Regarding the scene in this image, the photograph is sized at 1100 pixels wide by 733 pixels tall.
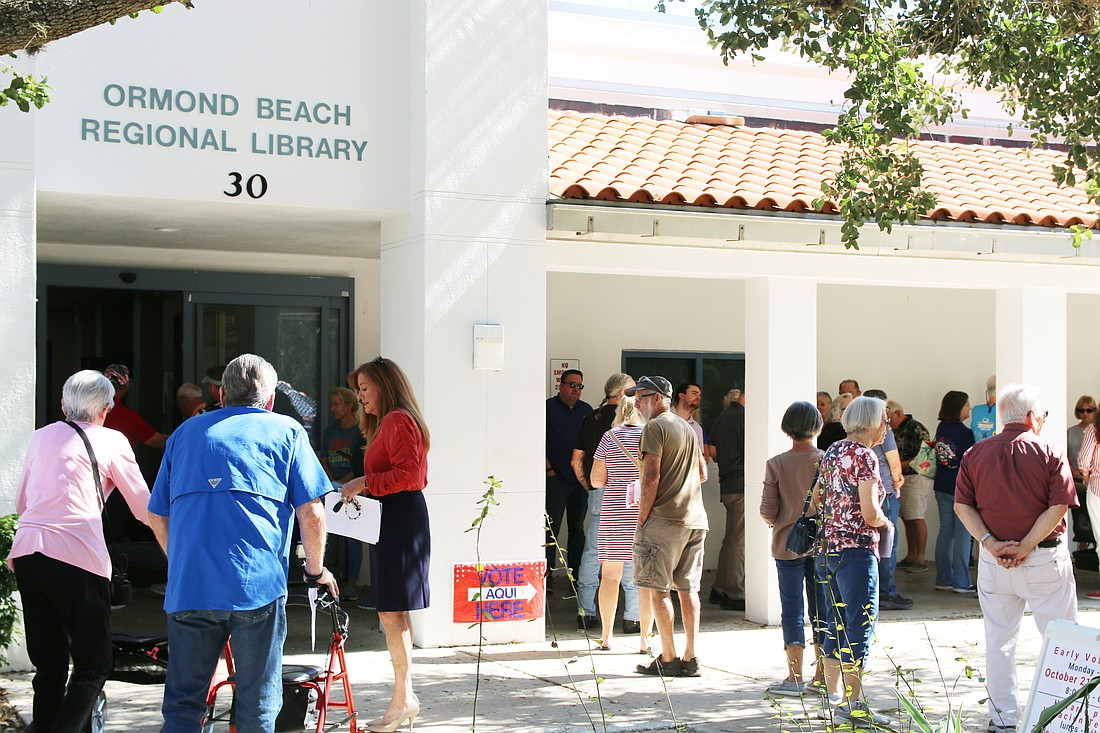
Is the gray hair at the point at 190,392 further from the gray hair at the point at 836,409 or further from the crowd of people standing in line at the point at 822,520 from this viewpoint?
the gray hair at the point at 836,409

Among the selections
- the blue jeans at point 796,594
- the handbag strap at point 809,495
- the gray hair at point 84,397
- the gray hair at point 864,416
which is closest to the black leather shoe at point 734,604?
the blue jeans at point 796,594

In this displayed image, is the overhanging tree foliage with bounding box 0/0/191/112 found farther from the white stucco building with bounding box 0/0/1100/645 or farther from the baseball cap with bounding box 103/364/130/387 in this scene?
the baseball cap with bounding box 103/364/130/387

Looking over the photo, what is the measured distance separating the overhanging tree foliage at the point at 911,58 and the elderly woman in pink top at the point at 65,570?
13.6 feet

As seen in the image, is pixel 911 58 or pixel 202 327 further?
pixel 202 327

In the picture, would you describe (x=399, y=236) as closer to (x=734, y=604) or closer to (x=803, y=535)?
(x=803, y=535)

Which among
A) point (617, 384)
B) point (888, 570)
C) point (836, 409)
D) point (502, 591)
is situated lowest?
point (888, 570)

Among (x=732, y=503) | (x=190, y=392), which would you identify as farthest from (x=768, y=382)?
(x=190, y=392)

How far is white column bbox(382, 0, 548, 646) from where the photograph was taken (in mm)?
8508

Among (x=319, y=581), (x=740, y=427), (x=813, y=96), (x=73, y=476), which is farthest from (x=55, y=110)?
(x=813, y=96)

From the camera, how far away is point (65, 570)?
5.51 meters

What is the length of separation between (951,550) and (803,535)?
5200 millimetres

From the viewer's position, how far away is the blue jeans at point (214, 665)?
4.82 meters

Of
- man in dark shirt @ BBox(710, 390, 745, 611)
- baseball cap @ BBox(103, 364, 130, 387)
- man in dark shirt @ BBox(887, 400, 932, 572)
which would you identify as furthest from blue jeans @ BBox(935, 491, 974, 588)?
baseball cap @ BBox(103, 364, 130, 387)

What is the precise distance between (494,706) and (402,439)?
165 centimetres
